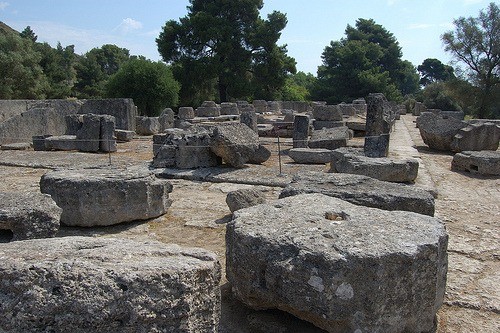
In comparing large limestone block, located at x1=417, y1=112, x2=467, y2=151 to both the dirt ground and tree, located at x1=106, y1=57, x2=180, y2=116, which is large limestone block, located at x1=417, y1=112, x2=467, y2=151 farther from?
tree, located at x1=106, y1=57, x2=180, y2=116

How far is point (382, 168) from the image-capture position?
24.5 feet

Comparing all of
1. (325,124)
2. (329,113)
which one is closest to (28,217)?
(325,124)

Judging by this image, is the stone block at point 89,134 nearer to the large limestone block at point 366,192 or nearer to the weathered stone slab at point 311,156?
the weathered stone slab at point 311,156

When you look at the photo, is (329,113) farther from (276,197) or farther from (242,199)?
(242,199)

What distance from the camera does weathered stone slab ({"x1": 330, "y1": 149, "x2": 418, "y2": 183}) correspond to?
745cm

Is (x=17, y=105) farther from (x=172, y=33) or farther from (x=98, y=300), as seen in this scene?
(x=172, y=33)

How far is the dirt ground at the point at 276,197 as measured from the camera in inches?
121

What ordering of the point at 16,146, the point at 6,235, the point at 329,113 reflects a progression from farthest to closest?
the point at 329,113, the point at 16,146, the point at 6,235

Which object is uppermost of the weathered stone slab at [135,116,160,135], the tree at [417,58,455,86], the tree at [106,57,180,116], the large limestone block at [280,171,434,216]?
the tree at [417,58,455,86]

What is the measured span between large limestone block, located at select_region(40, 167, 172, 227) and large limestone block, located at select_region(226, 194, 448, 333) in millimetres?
2343

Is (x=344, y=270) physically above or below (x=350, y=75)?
below

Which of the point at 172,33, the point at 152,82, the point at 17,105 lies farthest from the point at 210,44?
the point at 17,105

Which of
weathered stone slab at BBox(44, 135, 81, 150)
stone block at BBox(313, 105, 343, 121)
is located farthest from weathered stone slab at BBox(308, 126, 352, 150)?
weathered stone slab at BBox(44, 135, 81, 150)

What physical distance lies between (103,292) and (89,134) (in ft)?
34.9
